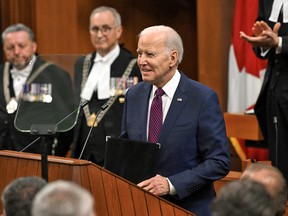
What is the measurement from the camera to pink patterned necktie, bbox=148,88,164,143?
440cm

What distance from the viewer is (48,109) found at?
4797 mm

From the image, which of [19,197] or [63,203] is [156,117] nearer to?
[19,197]

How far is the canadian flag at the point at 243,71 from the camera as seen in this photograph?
629 cm

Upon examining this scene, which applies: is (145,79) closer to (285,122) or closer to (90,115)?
(285,122)

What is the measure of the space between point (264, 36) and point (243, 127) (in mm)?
1177

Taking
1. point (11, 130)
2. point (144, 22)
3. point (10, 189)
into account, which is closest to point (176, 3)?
point (144, 22)

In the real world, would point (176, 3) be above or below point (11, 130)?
above

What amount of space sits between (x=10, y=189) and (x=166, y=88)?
5.63ft

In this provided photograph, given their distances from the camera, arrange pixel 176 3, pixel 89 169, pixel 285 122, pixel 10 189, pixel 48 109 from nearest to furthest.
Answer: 1. pixel 10 189
2. pixel 89 169
3. pixel 48 109
4. pixel 285 122
5. pixel 176 3

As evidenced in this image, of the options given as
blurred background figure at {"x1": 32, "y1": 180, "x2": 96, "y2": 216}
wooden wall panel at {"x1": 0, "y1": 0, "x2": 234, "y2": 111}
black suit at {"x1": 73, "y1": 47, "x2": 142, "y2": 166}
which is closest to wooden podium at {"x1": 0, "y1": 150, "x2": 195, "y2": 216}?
blurred background figure at {"x1": 32, "y1": 180, "x2": 96, "y2": 216}

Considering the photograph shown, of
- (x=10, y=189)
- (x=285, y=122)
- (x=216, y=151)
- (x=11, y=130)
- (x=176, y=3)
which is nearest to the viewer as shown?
(x=10, y=189)

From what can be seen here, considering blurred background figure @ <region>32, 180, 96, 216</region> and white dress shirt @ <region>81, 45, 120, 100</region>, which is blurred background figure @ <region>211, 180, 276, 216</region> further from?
white dress shirt @ <region>81, 45, 120, 100</region>

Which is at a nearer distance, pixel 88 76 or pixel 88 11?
pixel 88 76

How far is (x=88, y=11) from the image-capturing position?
7.75m
